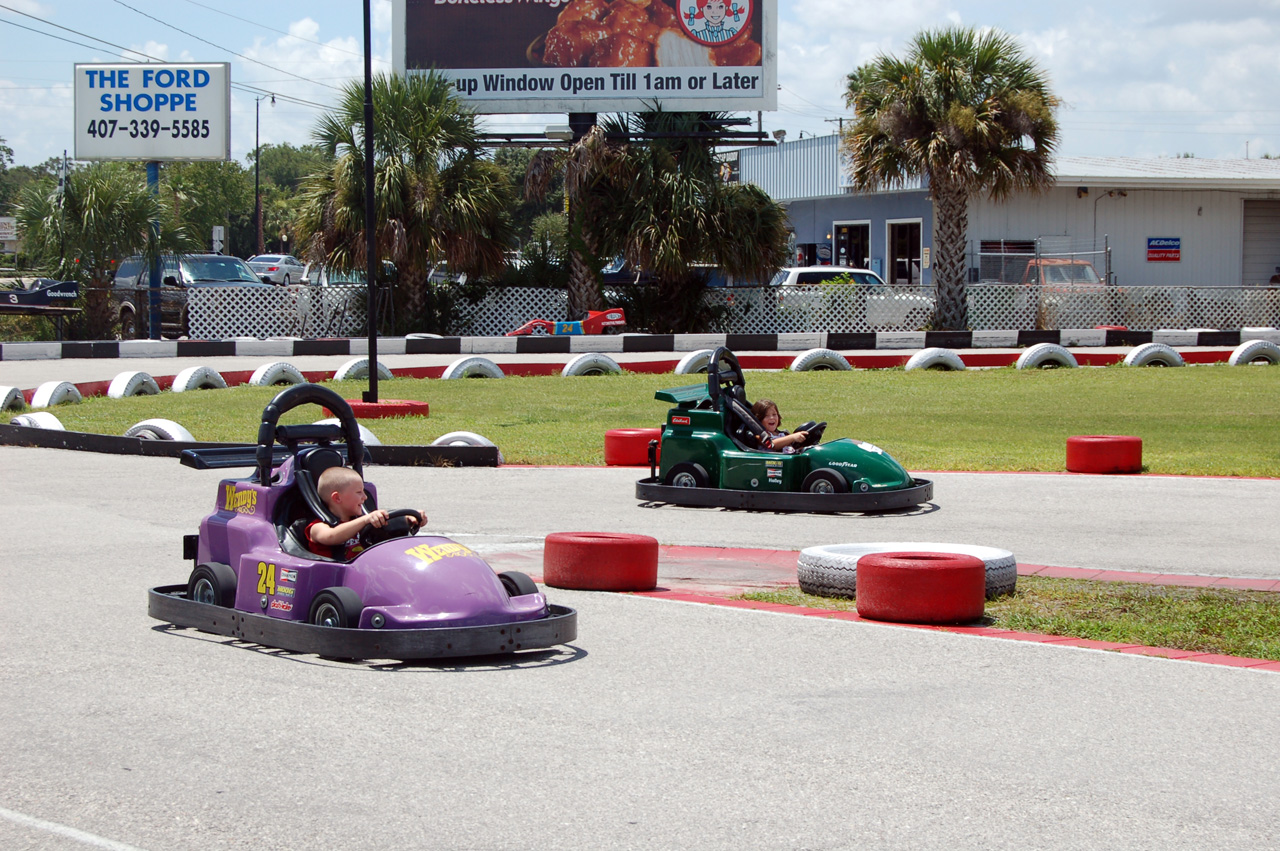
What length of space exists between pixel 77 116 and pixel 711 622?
1194 inches

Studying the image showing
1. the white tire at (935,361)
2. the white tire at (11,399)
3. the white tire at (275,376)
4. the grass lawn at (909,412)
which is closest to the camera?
the grass lawn at (909,412)

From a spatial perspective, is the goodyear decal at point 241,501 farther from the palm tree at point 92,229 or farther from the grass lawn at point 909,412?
the palm tree at point 92,229

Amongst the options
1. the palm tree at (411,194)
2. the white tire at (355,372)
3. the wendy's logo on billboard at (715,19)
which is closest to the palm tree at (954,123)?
the wendy's logo on billboard at (715,19)

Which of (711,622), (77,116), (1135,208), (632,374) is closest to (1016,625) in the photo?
(711,622)

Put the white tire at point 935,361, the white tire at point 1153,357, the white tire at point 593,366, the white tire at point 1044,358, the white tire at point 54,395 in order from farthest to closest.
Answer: the white tire at point 1153,357 < the white tire at point 1044,358 < the white tire at point 935,361 < the white tire at point 593,366 < the white tire at point 54,395

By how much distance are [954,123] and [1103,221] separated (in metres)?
11.0

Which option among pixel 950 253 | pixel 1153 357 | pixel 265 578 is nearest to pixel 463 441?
pixel 265 578

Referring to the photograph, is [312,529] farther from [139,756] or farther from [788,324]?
[788,324]

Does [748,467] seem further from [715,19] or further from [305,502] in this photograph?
[715,19]

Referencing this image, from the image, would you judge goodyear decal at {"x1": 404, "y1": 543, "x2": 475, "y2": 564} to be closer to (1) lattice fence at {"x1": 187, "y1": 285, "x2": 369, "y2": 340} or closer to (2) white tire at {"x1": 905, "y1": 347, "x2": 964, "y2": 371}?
(2) white tire at {"x1": 905, "y1": 347, "x2": 964, "y2": 371}

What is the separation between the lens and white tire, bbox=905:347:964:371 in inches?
969

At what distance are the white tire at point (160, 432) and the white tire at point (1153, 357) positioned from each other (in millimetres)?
18252

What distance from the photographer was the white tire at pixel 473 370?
23.2 metres

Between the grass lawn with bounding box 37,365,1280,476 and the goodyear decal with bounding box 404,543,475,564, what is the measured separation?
7.38 metres
